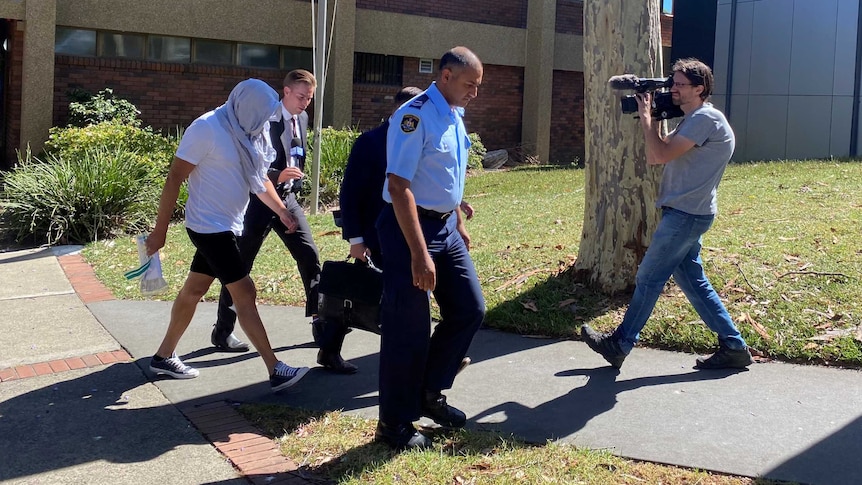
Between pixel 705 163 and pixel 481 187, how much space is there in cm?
990

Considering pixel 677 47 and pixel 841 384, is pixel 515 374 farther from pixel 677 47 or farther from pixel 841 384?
pixel 677 47

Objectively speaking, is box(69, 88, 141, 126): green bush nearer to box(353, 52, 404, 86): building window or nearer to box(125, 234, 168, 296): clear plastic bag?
box(353, 52, 404, 86): building window

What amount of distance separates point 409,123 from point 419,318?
0.91 meters

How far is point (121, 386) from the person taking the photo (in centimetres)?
539

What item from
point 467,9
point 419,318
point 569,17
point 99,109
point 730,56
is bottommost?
point 419,318

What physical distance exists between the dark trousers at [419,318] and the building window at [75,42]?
13.3 meters

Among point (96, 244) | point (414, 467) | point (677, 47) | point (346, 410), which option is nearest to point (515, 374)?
point (346, 410)

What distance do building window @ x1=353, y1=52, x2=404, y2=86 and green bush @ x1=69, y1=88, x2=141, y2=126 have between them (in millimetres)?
5060

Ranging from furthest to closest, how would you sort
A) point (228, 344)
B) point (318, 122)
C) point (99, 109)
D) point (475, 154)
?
1. point (475, 154)
2. point (99, 109)
3. point (318, 122)
4. point (228, 344)

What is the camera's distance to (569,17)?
71.3 ft

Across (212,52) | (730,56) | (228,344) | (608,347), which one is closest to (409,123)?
(608,347)

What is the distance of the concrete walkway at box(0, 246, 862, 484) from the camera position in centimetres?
415

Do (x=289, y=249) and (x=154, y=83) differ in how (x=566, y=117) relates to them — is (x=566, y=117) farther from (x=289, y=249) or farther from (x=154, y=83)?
(x=289, y=249)

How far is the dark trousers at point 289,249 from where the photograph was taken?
232 inches
